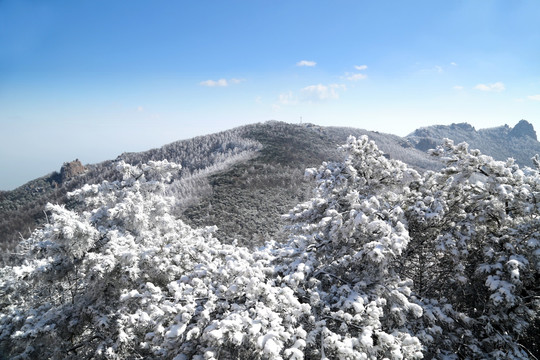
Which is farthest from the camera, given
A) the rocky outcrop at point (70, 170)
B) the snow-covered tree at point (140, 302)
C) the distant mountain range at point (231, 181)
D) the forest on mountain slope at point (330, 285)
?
the rocky outcrop at point (70, 170)

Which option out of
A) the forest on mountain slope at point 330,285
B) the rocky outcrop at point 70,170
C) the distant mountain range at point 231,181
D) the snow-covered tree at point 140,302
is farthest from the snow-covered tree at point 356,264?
the rocky outcrop at point 70,170

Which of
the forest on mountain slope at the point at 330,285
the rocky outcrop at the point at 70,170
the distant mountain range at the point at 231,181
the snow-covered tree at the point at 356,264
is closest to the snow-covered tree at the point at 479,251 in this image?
the forest on mountain slope at the point at 330,285

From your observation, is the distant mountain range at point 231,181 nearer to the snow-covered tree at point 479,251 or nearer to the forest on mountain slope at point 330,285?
the forest on mountain slope at point 330,285

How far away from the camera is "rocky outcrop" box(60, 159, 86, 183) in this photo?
118 meters

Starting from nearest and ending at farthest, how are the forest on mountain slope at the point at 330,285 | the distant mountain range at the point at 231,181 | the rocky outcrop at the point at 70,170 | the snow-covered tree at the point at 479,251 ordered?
the forest on mountain slope at the point at 330,285 → the snow-covered tree at the point at 479,251 → the distant mountain range at the point at 231,181 → the rocky outcrop at the point at 70,170

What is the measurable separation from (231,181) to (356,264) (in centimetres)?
6550

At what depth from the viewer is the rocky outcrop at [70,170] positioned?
118m

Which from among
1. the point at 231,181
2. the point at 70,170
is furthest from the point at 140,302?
the point at 70,170

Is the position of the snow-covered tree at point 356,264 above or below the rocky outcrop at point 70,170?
above

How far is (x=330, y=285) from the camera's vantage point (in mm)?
6996

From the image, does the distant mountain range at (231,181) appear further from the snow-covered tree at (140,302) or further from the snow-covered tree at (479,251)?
the snow-covered tree at (479,251)

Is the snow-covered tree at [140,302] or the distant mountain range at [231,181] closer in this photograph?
the snow-covered tree at [140,302]

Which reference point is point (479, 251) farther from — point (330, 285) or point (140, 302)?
point (140, 302)

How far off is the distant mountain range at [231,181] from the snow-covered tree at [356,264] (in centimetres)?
920
